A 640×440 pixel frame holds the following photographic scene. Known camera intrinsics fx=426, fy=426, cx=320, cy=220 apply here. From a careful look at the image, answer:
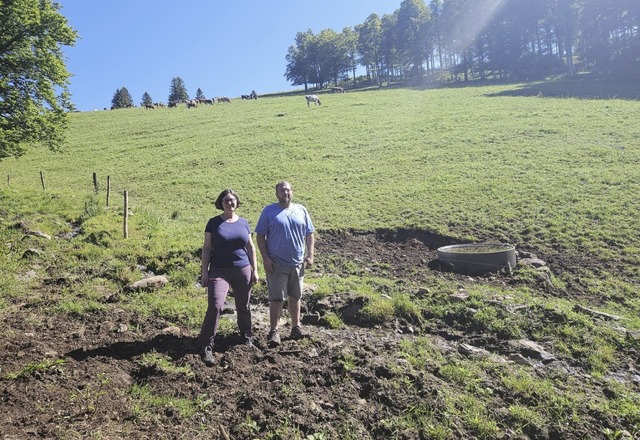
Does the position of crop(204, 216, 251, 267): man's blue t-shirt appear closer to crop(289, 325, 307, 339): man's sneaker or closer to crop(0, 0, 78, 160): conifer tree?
crop(289, 325, 307, 339): man's sneaker

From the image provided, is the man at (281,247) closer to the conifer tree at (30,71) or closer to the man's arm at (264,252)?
the man's arm at (264,252)

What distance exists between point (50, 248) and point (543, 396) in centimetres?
962

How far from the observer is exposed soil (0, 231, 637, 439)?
3787 mm

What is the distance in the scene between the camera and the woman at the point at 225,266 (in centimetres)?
514

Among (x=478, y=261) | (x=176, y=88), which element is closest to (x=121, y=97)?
(x=176, y=88)

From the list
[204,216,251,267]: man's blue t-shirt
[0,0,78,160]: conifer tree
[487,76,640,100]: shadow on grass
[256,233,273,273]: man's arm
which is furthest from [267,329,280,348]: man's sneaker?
[487,76,640,100]: shadow on grass

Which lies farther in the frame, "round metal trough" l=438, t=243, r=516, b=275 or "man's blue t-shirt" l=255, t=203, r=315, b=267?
"round metal trough" l=438, t=243, r=516, b=275

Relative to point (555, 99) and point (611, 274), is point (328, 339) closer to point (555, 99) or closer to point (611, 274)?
point (611, 274)

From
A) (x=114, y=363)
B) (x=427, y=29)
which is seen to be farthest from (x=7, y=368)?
(x=427, y=29)

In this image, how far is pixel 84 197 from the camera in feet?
51.7

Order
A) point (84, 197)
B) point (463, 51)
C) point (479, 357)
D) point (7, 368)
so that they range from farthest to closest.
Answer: point (463, 51)
point (84, 197)
point (479, 357)
point (7, 368)

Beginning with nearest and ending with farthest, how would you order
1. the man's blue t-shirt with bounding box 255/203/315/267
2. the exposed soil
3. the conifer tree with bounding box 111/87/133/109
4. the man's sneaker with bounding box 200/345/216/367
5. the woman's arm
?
the exposed soil → the man's sneaker with bounding box 200/345/216/367 → the man's blue t-shirt with bounding box 255/203/315/267 → the woman's arm → the conifer tree with bounding box 111/87/133/109

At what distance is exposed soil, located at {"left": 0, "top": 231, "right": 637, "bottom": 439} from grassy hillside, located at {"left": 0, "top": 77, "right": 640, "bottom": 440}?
2cm

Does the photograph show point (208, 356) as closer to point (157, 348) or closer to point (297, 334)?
point (157, 348)
